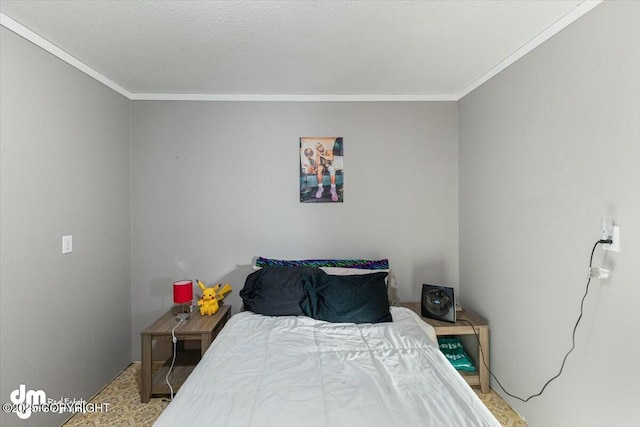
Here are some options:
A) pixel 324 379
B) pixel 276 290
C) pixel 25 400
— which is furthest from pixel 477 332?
pixel 25 400

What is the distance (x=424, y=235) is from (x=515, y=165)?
103cm

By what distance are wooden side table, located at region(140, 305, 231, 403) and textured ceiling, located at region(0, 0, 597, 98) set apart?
1.96 meters

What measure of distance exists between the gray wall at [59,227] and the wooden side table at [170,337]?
449 mm

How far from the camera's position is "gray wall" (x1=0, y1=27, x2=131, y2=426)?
169cm

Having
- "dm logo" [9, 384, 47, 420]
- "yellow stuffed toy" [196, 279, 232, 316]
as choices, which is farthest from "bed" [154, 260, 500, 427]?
"dm logo" [9, 384, 47, 420]

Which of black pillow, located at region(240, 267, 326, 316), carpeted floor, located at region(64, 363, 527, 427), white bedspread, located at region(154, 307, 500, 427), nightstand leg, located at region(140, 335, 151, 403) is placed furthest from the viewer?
black pillow, located at region(240, 267, 326, 316)

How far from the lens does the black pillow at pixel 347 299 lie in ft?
7.21

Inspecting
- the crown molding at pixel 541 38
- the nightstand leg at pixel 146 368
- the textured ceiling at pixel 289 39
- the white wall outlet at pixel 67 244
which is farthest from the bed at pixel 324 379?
the crown molding at pixel 541 38

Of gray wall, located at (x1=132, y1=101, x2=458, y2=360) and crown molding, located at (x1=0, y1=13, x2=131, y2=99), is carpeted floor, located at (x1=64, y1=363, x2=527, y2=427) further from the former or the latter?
crown molding, located at (x1=0, y1=13, x2=131, y2=99)

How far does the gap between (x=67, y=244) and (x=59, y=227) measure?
0.13 meters

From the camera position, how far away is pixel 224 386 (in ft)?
4.69

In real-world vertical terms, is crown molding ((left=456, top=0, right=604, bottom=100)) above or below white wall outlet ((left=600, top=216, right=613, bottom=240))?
above

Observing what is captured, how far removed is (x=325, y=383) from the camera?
4.76 ft

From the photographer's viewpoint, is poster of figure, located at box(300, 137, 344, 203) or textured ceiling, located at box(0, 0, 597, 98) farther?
poster of figure, located at box(300, 137, 344, 203)
